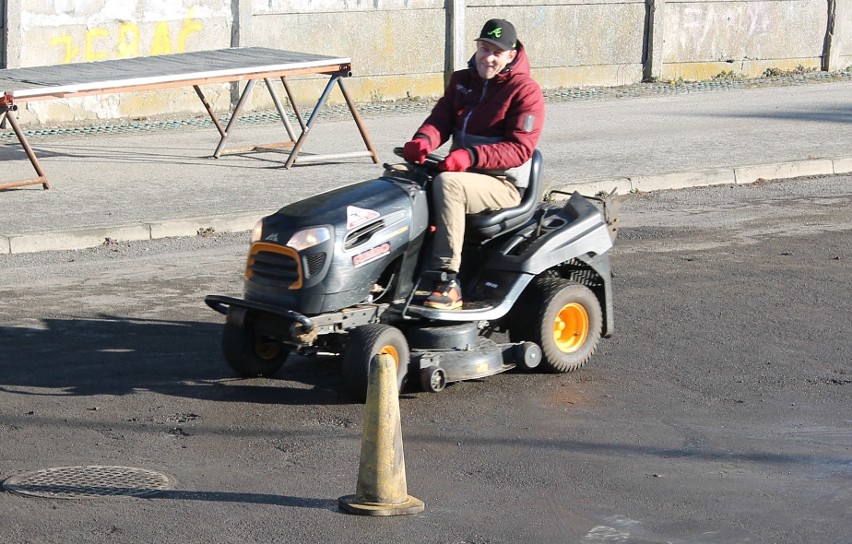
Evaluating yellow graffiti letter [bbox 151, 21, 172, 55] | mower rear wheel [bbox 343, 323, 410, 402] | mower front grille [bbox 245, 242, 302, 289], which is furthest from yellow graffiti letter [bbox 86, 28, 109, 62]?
mower rear wheel [bbox 343, 323, 410, 402]

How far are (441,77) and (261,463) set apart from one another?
14.4 m

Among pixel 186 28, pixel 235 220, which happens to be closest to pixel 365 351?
pixel 235 220

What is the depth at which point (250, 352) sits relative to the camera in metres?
6.82

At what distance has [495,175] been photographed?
275 inches

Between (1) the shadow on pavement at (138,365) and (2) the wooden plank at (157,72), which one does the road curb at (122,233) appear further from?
(1) the shadow on pavement at (138,365)

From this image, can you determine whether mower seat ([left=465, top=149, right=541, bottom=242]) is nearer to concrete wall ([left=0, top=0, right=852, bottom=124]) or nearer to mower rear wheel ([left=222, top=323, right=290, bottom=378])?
mower rear wheel ([left=222, top=323, right=290, bottom=378])

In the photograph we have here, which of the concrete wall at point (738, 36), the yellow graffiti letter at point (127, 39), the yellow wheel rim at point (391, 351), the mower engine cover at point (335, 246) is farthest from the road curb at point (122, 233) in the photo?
the concrete wall at point (738, 36)

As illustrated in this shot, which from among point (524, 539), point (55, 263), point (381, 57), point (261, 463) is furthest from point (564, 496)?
point (381, 57)

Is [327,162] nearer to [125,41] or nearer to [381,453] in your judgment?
[125,41]

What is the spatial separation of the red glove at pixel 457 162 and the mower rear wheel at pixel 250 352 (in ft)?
3.96

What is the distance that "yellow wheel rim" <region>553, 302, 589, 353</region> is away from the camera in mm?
7262

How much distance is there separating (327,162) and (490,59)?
6953 millimetres

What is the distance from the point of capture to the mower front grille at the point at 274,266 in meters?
6.43

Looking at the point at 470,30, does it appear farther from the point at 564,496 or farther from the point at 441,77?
the point at 564,496
